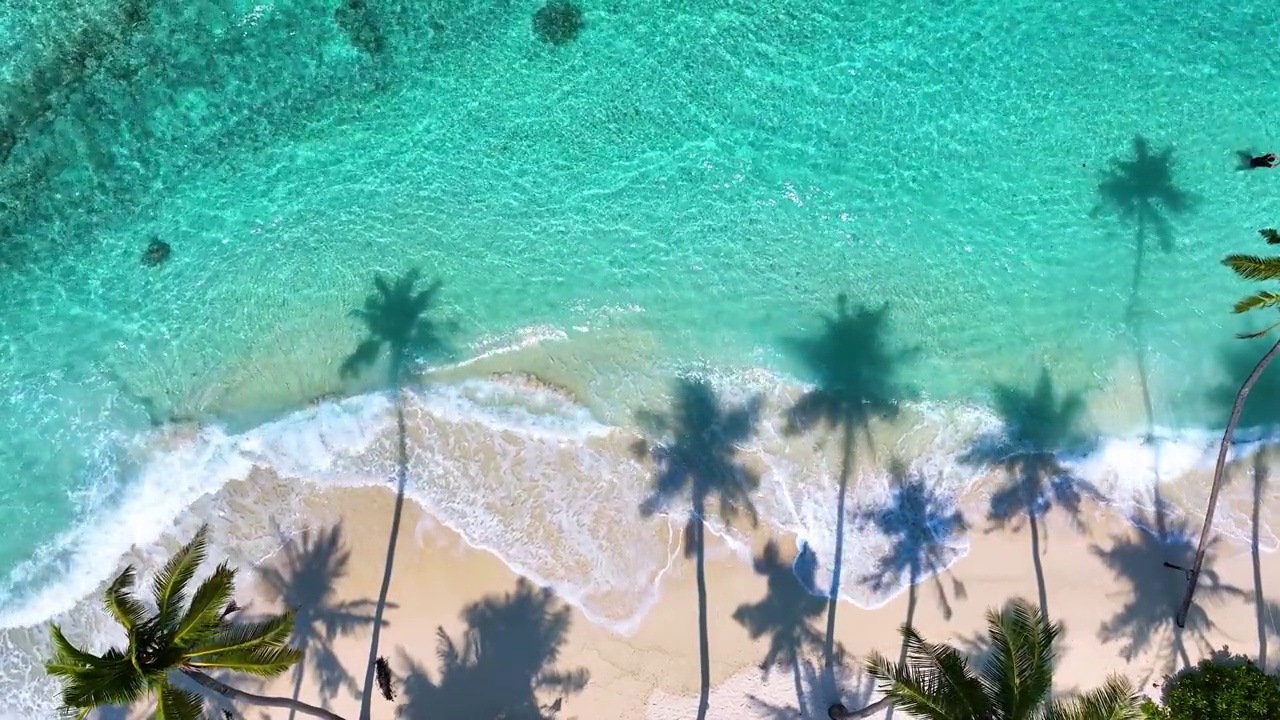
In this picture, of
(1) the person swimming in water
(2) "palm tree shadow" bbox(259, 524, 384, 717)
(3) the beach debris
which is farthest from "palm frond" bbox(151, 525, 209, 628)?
(1) the person swimming in water

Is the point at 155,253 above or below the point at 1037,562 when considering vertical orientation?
above

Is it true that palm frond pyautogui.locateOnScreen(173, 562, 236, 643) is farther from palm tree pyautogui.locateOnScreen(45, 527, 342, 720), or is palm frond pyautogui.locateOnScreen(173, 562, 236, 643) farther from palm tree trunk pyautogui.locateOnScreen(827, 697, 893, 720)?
palm tree trunk pyautogui.locateOnScreen(827, 697, 893, 720)

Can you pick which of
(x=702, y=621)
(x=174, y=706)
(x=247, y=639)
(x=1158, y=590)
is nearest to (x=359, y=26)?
(x=247, y=639)

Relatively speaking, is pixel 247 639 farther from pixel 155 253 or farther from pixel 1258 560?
pixel 1258 560

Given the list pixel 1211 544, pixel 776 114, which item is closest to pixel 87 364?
pixel 776 114

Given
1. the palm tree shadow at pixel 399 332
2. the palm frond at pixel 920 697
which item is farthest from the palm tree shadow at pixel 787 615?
the palm tree shadow at pixel 399 332
